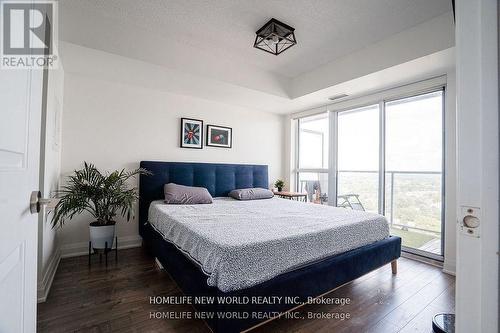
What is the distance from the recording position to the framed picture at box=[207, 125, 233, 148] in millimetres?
3900

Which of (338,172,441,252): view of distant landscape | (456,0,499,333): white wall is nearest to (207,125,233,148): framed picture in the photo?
(338,172,441,252): view of distant landscape

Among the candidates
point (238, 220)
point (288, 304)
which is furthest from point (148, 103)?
point (288, 304)

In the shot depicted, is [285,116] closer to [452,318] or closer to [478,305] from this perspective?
[452,318]

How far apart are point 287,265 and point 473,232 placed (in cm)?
122

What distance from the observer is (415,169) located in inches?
123

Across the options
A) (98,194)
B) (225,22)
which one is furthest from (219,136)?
(98,194)

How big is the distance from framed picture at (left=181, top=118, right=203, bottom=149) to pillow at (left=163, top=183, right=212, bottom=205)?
2.62ft

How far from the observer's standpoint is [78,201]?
7.89 ft

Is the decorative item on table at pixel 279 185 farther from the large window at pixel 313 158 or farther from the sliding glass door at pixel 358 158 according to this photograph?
the sliding glass door at pixel 358 158

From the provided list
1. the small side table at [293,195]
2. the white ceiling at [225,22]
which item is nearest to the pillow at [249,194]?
the small side table at [293,195]

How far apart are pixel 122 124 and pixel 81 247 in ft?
5.56

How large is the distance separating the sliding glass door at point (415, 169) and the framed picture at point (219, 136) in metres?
2.53

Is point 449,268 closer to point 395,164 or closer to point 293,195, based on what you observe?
point 395,164

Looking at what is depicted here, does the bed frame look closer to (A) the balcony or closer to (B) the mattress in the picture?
Result: (B) the mattress
